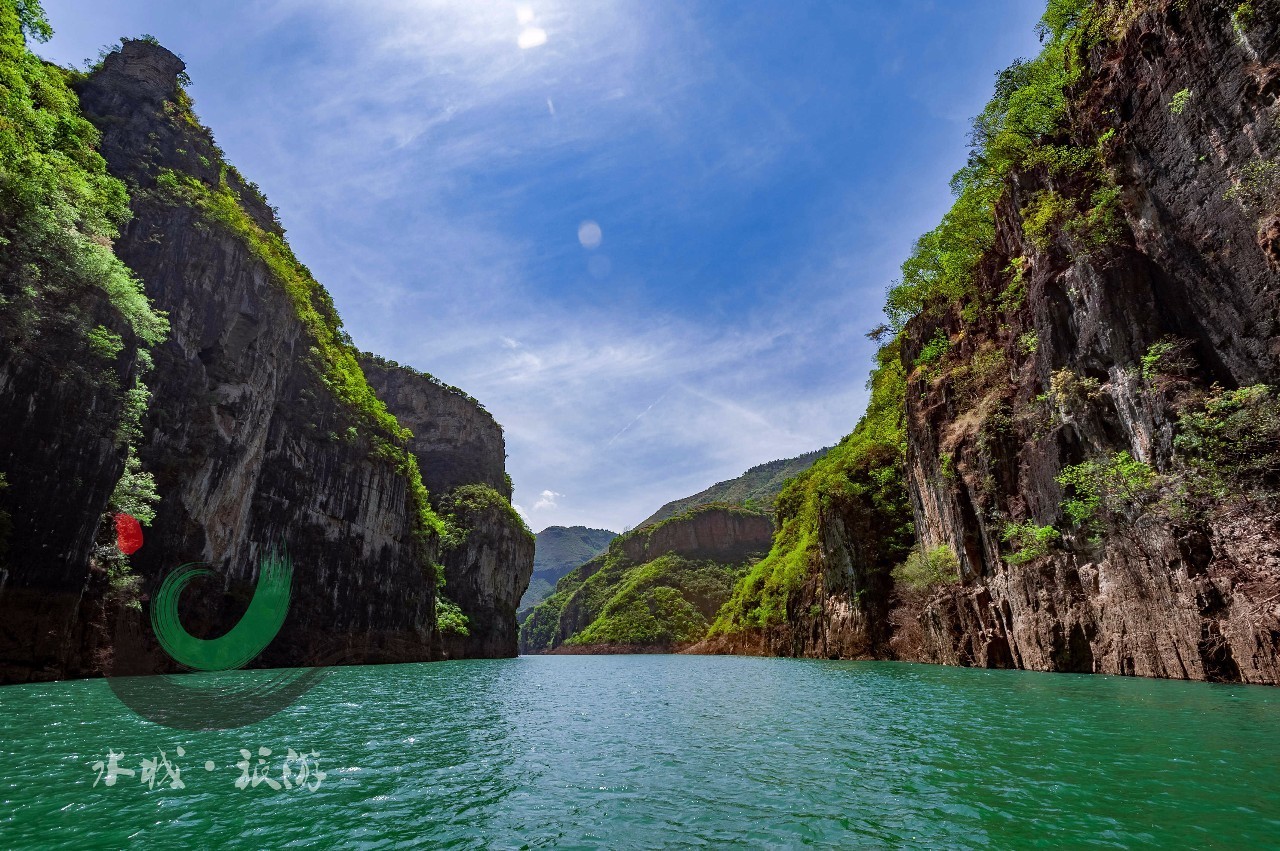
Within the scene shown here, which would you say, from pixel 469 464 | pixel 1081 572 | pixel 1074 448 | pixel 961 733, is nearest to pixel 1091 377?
pixel 1074 448

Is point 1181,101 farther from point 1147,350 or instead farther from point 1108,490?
point 1108,490

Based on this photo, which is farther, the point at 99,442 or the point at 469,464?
the point at 469,464

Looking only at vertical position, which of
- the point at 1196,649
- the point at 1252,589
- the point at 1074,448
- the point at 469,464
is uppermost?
the point at 469,464

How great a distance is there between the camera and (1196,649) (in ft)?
60.5

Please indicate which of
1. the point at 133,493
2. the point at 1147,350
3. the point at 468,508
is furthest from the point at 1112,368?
the point at 468,508

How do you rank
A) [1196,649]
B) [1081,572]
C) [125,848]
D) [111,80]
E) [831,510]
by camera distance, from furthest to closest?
[831,510]
[111,80]
[1081,572]
[1196,649]
[125,848]

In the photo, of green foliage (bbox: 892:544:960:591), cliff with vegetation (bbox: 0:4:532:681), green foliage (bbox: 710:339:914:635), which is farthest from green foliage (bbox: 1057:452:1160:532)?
cliff with vegetation (bbox: 0:4:532:681)

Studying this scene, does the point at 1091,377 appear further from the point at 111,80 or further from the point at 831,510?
the point at 111,80

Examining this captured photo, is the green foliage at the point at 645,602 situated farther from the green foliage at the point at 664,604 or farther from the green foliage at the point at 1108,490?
the green foliage at the point at 1108,490

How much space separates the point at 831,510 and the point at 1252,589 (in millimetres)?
33532

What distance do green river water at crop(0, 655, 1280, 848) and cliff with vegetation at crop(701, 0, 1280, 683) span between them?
4.99 metres

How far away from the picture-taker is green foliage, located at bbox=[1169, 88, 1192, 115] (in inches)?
802

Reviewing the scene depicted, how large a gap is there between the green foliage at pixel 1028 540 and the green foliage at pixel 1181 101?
16.7 m

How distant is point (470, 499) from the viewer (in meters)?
95.1
